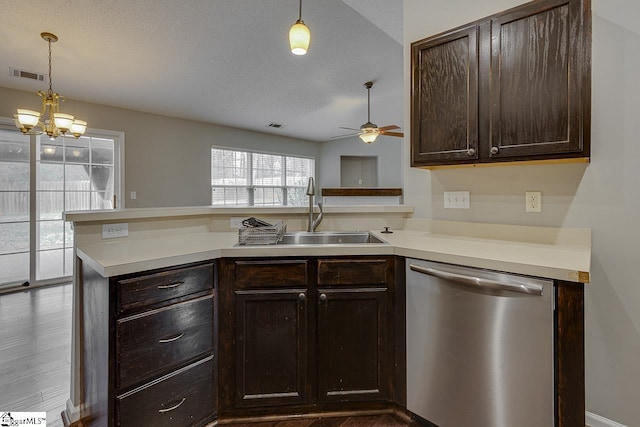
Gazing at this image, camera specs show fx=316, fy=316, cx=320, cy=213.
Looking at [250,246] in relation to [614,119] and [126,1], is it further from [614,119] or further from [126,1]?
[126,1]

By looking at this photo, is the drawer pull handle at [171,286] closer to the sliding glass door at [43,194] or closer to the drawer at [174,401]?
the drawer at [174,401]

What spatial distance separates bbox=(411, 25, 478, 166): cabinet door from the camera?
65.6 inches

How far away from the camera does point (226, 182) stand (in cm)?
646

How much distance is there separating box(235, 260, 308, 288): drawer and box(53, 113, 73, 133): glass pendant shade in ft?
9.20

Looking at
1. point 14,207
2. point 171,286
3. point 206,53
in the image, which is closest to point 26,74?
point 14,207

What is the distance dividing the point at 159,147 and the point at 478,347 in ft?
18.2

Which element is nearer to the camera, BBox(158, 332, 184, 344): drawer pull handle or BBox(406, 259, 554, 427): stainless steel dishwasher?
BBox(406, 259, 554, 427): stainless steel dishwasher

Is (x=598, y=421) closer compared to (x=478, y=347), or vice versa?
(x=478, y=347)

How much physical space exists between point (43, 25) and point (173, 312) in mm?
2987

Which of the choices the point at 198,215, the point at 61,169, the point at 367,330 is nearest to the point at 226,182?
the point at 61,169

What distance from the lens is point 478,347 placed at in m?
1.31

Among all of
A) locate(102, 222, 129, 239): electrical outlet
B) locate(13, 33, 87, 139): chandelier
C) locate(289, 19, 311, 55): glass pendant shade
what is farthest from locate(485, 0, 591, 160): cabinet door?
locate(13, 33, 87, 139): chandelier

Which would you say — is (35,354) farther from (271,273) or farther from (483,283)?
(483,283)

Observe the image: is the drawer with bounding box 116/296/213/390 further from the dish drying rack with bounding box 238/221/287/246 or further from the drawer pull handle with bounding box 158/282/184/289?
the dish drying rack with bounding box 238/221/287/246
